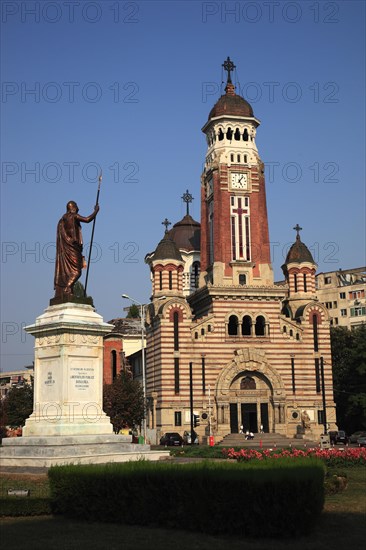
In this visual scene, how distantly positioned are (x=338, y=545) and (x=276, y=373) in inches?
2298

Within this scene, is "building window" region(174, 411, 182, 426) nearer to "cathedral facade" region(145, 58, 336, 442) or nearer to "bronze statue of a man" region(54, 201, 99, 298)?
"cathedral facade" region(145, 58, 336, 442)

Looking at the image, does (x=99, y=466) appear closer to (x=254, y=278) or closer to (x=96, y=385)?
(x=96, y=385)

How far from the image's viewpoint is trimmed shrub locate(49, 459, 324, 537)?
13281 millimetres

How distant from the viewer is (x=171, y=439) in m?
61.8

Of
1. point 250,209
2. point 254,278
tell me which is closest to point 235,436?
point 254,278

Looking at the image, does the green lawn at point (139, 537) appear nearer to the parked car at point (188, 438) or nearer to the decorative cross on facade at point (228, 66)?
the parked car at point (188, 438)

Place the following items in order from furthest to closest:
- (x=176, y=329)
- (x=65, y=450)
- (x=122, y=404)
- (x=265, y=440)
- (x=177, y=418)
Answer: (x=176, y=329) → (x=177, y=418) → (x=265, y=440) → (x=122, y=404) → (x=65, y=450)

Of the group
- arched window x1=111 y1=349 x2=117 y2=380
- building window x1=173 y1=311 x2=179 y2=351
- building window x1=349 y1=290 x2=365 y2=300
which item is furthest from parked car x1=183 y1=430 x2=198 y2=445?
building window x1=349 y1=290 x2=365 y2=300

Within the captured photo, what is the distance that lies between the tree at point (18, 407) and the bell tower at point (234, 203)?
853 inches

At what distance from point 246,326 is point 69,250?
4755 centimetres

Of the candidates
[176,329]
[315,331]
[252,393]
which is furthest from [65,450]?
[315,331]

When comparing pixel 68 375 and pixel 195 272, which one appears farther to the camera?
pixel 195 272

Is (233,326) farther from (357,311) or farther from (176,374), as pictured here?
(357,311)

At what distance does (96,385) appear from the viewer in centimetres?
2422
